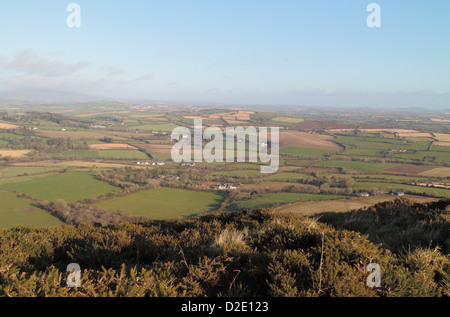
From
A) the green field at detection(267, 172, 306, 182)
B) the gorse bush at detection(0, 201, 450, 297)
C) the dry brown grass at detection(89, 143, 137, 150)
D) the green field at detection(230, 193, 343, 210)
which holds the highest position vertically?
the gorse bush at detection(0, 201, 450, 297)

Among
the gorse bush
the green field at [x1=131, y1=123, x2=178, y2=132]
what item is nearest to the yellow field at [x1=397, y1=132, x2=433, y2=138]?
the green field at [x1=131, y1=123, x2=178, y2=132]

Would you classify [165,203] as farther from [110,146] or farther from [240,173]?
[110,146]

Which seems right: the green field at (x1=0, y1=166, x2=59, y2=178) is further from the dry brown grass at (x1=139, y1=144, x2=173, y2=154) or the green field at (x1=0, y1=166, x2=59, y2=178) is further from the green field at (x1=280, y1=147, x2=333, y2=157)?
the green field at (x1=280, y1=147, x2=333, y2=157)

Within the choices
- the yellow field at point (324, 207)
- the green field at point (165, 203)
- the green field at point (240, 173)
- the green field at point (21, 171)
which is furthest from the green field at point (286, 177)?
the green field at point (21, 171)

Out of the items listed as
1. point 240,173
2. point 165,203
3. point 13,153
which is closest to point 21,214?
point 165,203

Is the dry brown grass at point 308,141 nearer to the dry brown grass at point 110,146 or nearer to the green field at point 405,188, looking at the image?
the green field at point 405,188
